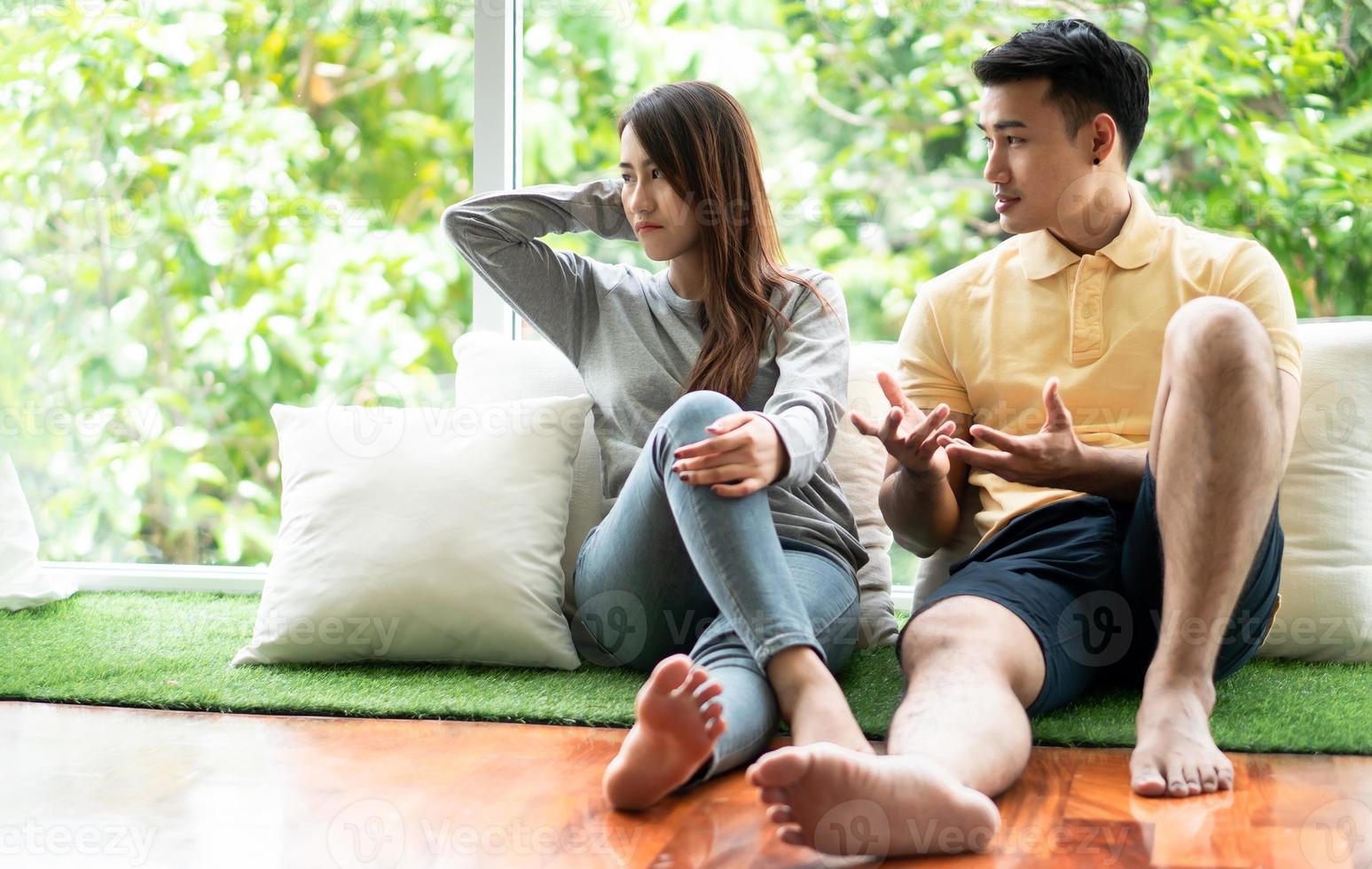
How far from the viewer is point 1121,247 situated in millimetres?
1710

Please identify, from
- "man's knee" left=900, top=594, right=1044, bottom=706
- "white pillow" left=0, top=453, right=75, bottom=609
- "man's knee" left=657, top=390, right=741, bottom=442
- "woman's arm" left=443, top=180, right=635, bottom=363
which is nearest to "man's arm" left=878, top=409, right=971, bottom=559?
"man's knee" left=900, top=594, right=1044, bottom=706

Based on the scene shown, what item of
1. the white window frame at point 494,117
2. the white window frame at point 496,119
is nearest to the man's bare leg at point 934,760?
the white window frame at point 496,119

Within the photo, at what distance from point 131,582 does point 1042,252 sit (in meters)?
2.13

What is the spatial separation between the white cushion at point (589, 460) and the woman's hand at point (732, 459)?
1.75ft

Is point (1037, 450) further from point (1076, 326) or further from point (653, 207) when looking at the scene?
point (653, 207)

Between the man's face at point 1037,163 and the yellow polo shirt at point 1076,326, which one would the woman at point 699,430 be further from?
the man's face at point 1037,163

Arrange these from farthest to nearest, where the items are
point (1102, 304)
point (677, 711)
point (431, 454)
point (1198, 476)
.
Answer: point (431, 454)
point (1102, 304)
point (1198, 476)
point (677, 711)

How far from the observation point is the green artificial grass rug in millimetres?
1547

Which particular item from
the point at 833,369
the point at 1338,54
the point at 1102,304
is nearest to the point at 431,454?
the point at 833,369

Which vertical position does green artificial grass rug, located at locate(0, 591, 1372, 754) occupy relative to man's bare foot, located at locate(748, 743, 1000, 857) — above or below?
below

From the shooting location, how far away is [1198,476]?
134 centimetres

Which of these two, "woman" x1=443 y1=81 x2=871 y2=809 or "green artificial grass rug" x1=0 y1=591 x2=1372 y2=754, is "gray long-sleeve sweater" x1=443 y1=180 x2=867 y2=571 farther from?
"green artificial grass rug" x1=0 y1=591 x2=1372 y2=754

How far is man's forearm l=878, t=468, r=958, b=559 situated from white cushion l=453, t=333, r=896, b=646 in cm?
21

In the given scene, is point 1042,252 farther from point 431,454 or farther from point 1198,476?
point 431,454
